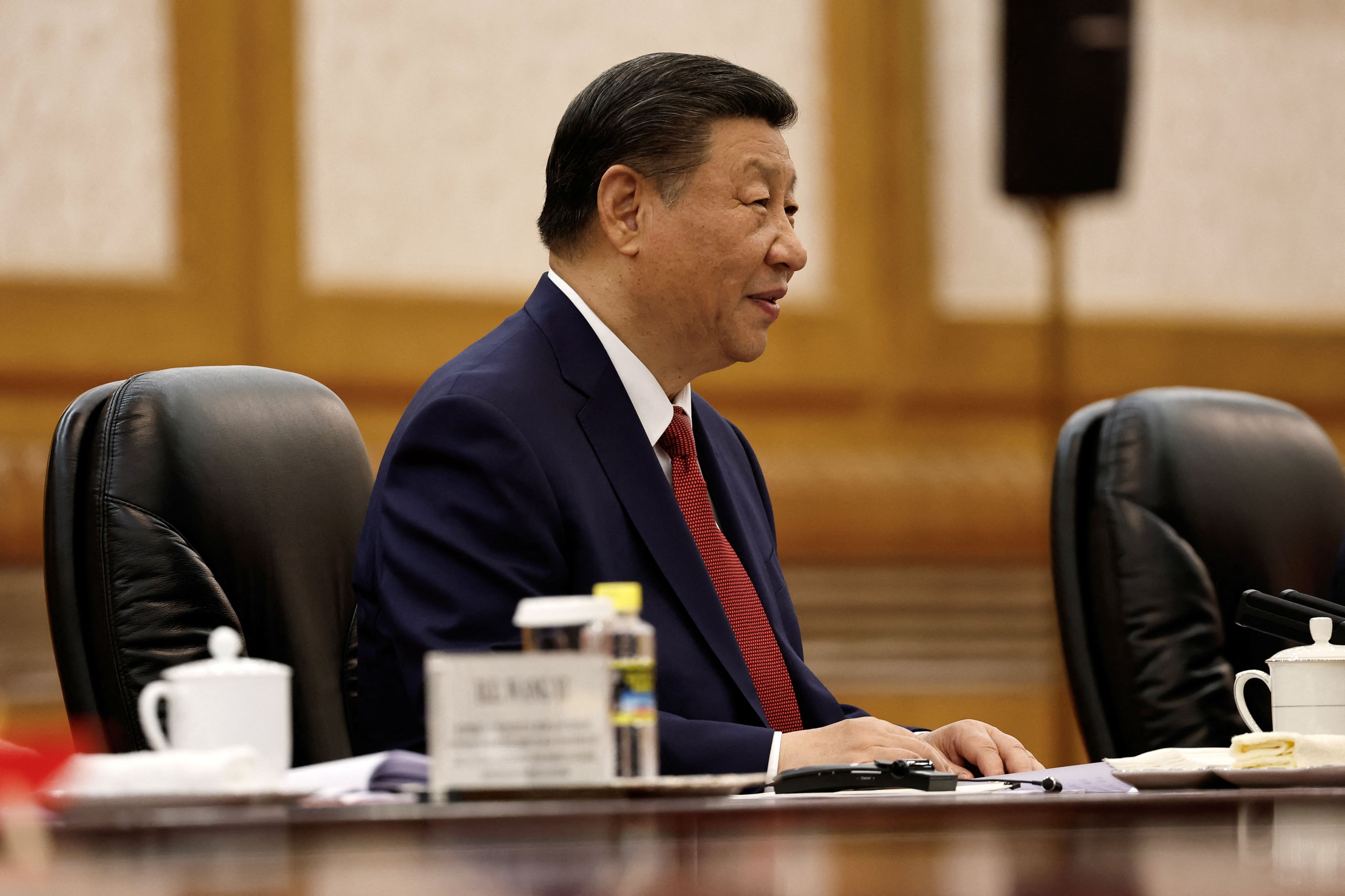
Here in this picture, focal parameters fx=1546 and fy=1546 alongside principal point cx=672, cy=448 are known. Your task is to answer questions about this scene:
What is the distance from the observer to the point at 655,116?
68.5 inches

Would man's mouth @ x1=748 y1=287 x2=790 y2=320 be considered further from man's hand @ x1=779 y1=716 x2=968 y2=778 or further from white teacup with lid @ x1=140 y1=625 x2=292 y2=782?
white teacup with lid @ x1=140 y1=625 x2=292 y2=782

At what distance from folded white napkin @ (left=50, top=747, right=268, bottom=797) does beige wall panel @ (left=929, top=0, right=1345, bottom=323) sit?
9.55ft

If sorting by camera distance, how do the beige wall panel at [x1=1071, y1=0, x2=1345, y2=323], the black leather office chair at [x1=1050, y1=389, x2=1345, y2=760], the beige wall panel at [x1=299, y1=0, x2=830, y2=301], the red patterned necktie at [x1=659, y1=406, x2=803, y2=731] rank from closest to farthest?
the red patterned necktie at [x1=659, y1=406, x2=803, y2=731] < the black leather office chair at [x1=1050, y1=389, x2=1345, y2=760] < the beige wall panel at [x1=299, y1=0, x2=830, y2=301] < the beige wall panel at [x1=1071, y1=0, x2=1345, y2=323]

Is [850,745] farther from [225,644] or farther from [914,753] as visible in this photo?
[225,644]

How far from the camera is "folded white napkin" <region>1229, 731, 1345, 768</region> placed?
0.97 m

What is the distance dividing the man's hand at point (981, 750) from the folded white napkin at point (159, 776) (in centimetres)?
83

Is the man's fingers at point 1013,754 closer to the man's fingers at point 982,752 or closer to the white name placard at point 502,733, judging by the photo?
the man's fingers at point 982,752

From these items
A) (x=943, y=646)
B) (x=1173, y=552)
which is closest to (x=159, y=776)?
(x=1173, y=552)

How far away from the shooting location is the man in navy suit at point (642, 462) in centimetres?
139

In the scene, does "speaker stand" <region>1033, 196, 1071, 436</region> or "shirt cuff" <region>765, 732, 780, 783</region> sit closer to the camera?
"shirt cuff" <region>765, 732, 780, 783</region>

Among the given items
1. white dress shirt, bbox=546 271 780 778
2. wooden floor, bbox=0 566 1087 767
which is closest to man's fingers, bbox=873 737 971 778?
white dress shirt, bbox=546 271 780 778

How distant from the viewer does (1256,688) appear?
1935mm

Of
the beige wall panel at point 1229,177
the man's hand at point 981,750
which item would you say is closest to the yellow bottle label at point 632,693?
the man's hand at point 981,750

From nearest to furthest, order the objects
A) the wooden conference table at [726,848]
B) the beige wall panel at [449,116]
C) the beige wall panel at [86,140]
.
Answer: the wooden conference table at [726,848] → the beige wall panel at [86,140] → the beige wall panel at [449,116]
